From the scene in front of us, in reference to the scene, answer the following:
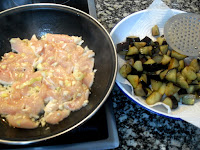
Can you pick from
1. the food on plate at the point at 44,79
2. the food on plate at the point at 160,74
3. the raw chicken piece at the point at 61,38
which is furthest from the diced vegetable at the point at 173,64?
the raw chicken piece at the point at 61,38

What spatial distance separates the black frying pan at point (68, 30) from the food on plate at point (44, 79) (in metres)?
0.04

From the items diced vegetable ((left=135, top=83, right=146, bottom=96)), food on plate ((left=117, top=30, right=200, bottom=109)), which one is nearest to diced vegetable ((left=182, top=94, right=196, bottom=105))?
food on plate ((left=117, top=30, right=200, bottom=109))

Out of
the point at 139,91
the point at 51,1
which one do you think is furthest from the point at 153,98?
the point at 51,1

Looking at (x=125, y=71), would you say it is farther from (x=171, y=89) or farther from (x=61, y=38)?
(x=61, y=38)

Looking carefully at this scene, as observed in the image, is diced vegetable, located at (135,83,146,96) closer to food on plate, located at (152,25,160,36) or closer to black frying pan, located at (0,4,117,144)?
black frying pan, located at (0,4,117,144)

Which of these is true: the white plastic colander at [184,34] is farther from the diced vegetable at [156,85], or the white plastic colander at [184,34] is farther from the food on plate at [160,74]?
the diced vegetable at [156,85]

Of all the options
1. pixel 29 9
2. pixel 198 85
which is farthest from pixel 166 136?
pixel 29 9

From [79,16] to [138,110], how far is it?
654 millimetres

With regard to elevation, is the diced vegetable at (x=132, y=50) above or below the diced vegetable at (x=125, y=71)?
above

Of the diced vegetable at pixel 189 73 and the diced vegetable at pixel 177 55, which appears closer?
the diced vegetable at pixel 189 73

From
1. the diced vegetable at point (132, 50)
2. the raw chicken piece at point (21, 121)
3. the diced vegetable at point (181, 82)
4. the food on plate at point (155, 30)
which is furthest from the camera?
the food on plate at point (155, 30)

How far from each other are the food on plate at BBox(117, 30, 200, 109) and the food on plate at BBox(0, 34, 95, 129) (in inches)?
9.0

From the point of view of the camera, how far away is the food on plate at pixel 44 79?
3.09 ft

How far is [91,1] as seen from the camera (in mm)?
1475
